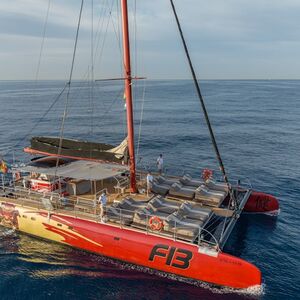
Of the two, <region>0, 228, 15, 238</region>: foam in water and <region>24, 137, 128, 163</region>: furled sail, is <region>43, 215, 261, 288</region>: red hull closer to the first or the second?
<region>0, 228, 15, 238</region>: foam in water

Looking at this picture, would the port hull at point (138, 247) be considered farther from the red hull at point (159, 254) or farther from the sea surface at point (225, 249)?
the sea surface at point (225, 249)

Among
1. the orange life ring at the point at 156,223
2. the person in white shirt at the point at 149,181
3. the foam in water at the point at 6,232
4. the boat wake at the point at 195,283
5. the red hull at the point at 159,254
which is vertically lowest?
the boat wake at the point at 195,283

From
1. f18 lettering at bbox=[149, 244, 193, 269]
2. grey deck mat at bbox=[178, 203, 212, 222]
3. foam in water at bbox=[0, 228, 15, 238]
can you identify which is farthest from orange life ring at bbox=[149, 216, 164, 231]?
foam in water at bbox=[0, 228, 15, 238]

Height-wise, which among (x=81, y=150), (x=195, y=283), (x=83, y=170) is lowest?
(x=195, y=283)

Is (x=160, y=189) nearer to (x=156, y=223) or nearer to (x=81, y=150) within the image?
(x=156, y=223)

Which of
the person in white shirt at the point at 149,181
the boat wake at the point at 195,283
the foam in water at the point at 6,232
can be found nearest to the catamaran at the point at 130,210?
the person in white shirt at the point at 149,181

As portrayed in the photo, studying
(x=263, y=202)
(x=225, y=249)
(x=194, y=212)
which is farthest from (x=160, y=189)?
(x=263, y=202)

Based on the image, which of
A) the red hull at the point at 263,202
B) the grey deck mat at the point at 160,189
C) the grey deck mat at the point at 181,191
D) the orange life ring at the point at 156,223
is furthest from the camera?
the red hull at the point at 263,202

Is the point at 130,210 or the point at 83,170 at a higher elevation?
the point at 83,170
